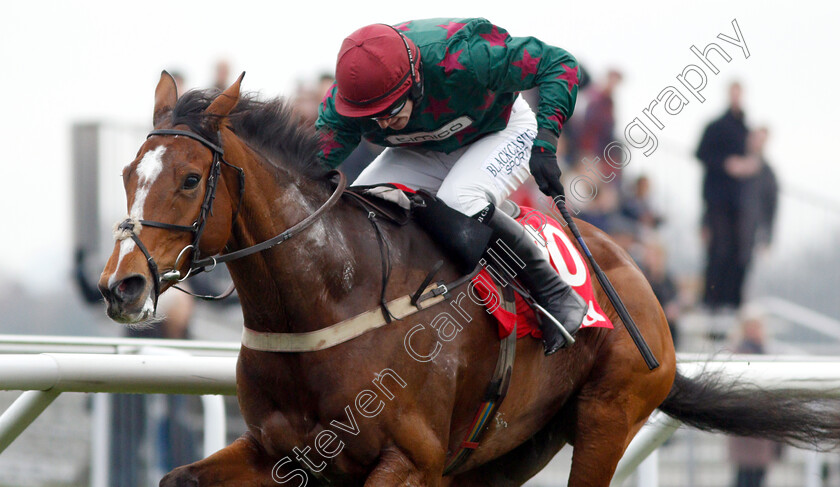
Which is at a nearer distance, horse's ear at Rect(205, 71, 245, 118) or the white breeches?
horse's ear at Rect(205, 71, 245, 118)

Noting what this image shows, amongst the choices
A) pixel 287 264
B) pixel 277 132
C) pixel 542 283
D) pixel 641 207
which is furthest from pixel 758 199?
pixel 287 264

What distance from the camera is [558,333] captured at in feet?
10.8

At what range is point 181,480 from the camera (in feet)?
9.90

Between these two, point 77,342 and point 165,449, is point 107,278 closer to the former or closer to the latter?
point 77,342

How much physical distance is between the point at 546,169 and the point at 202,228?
1160 millimetres

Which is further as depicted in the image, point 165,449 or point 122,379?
point 165,449

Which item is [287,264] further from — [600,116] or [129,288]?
[600,116]

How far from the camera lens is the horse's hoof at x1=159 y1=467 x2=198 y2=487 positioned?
9.89 feet

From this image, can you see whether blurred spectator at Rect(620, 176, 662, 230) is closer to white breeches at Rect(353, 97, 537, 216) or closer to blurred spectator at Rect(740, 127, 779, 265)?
blurred spectator at Rect(740, 127, 779, 265)

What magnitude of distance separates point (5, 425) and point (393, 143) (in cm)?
159

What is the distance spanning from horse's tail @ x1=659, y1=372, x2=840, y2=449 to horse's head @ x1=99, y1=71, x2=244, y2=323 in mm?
2138

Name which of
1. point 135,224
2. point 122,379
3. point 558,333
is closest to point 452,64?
point 558,333

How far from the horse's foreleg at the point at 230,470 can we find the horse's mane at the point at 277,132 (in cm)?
85

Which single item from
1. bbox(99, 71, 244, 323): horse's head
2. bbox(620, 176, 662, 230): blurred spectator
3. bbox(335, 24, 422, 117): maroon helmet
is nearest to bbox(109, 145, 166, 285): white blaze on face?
bbox(99, 71, 244, 323): horse's head
